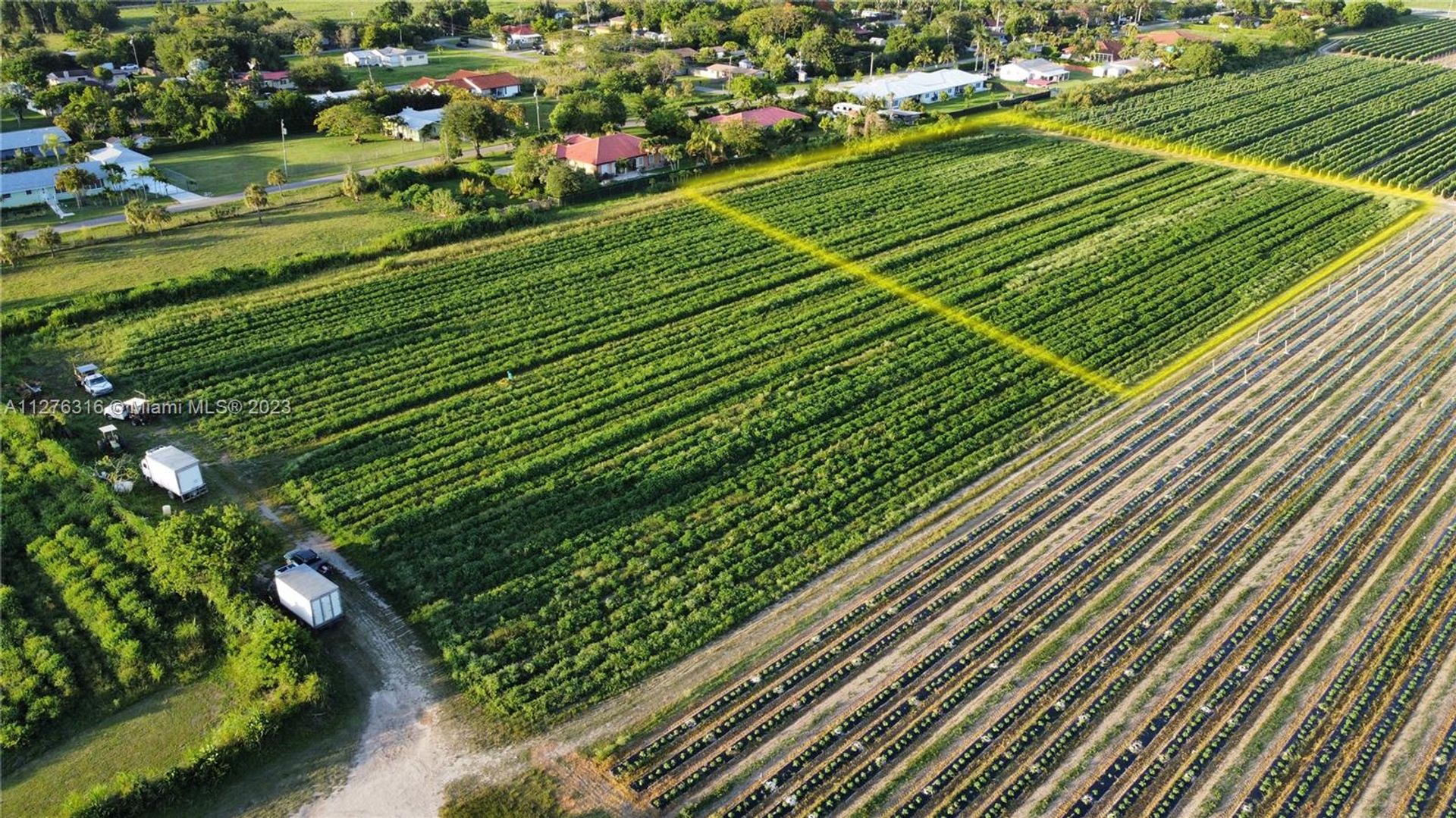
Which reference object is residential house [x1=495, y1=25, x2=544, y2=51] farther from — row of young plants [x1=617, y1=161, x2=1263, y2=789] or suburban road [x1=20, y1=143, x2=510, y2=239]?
row of young plants [x1=617, y1=161, x2=1263, y2=789]

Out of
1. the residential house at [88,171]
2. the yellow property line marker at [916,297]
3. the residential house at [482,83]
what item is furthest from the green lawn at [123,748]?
the residential house at [482,83]

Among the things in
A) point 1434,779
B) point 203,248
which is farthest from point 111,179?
point 1434,779

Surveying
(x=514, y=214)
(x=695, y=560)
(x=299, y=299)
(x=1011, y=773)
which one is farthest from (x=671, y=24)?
(x=1011, y=773)

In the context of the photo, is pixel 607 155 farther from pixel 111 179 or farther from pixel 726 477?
pixel 726 477

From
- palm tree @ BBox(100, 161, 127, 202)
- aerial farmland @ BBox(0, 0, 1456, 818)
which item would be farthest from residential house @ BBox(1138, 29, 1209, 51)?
palm tree @ BBox(100, 161, 127, 202)

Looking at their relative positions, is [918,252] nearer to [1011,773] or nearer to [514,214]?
[514,214]

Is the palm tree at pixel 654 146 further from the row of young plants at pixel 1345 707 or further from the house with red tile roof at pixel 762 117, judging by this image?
the row of young plants at pixel 1345 707

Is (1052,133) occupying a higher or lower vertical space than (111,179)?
higher
